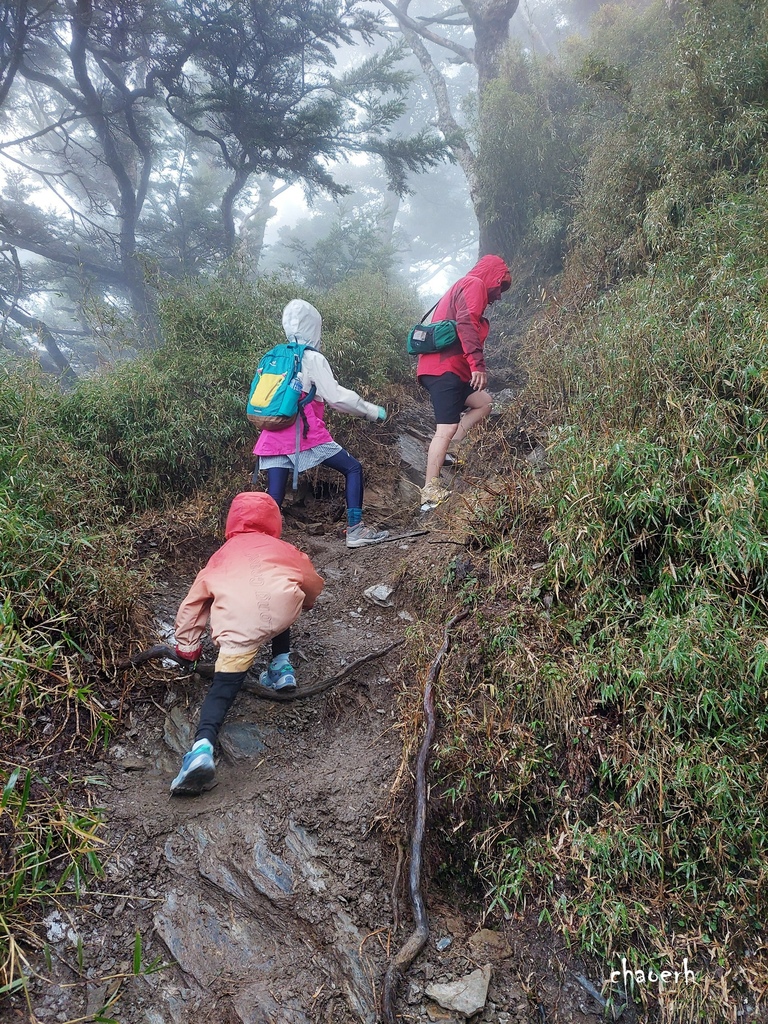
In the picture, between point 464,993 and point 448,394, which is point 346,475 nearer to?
point 448,394

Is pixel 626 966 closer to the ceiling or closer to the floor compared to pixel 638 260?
closer to the floor

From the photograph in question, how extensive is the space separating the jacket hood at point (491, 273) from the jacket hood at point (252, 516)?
3.36 meters

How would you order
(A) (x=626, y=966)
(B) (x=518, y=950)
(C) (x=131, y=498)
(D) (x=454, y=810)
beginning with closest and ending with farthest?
(A) (x=626, y=966), (B) (x=518, y=950), (D) (x=454, y=810), (C) (x=131, y=498)

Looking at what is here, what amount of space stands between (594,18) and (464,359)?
1061cm

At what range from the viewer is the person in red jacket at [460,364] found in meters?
5.19

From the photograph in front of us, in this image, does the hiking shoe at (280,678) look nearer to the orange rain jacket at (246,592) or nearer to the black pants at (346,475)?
the orange rain jacket at (246,592)

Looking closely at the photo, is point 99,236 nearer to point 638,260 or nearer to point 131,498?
point 131,498

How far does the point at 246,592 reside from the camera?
9.96ft

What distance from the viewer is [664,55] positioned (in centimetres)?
698

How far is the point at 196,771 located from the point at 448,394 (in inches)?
151

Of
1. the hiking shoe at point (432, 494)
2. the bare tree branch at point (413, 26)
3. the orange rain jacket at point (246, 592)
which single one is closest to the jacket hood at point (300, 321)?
the hiking shoe at point (432, 494)

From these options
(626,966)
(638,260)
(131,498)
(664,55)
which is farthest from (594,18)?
(626,966)

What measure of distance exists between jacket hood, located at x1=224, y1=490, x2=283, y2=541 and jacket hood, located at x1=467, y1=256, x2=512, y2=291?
3357 mm

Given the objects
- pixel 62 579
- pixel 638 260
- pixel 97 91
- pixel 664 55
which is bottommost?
pixel 62 579
